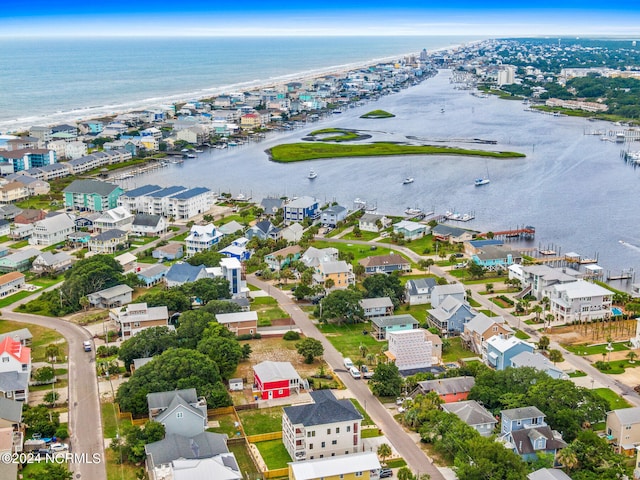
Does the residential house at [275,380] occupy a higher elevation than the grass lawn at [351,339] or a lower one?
higher

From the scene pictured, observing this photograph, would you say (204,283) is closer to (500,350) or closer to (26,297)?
(26,297)

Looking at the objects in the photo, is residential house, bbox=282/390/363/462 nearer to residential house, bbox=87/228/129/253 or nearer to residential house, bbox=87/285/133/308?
residential house, bbox=87/285/133/308

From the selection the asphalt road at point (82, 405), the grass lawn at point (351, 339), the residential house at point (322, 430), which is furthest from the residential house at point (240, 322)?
the residential house at point (322, 430)

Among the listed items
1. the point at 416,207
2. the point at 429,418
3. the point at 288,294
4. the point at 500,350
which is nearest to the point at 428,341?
the point at 500,350

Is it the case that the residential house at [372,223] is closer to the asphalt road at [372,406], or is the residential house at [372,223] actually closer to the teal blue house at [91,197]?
the asphalt road at [372,406]

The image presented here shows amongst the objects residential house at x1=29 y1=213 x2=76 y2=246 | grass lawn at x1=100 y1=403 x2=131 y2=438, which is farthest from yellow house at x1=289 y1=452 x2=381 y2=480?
residential house at x1=29 y1=213 x2=76 y2=246
